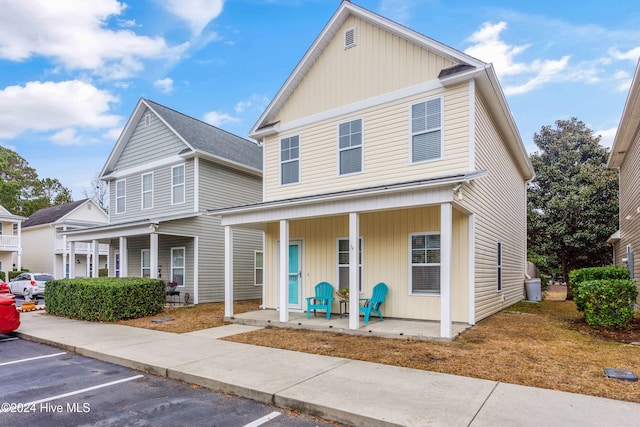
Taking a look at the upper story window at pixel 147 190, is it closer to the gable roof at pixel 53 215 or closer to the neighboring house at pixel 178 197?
the neighboring house at pixel 178 197

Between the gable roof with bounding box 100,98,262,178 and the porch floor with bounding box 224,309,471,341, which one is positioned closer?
the porch floor with bounding box 224,309,471,341

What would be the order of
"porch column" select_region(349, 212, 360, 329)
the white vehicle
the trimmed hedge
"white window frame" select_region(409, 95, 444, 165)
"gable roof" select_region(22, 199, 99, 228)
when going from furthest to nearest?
"gable roof" select_region(22, 199, 99, 228), the white vehicle, the trimmed hedge, "white window frame" select_region(409, 95, 444, 165), "porch column" select_region(349, 212, 360, 329)

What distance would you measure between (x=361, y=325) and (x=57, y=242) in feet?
95.4

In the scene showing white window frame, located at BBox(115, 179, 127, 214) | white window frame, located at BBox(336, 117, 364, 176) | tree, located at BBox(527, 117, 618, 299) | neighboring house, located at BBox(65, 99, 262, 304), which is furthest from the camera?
tree, located at BBox(527, 117, 618, 299)

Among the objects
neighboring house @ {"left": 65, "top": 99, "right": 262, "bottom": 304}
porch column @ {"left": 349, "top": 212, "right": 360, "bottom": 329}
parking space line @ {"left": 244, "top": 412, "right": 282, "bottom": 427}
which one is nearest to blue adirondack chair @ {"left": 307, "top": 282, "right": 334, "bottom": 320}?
porch column @ {"left": 349, "top": 212, "right": 360, "bottom": 329}

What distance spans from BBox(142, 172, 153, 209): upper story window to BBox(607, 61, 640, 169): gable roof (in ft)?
55.5

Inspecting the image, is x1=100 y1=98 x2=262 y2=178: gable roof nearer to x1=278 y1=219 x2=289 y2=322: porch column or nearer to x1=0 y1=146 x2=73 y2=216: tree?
x1=278 y1=219 x2=289 y2=322: porch column

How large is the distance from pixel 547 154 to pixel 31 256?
126 feet

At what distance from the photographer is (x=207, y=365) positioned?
608 cm

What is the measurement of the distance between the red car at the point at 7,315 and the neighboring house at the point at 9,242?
71.3 ft

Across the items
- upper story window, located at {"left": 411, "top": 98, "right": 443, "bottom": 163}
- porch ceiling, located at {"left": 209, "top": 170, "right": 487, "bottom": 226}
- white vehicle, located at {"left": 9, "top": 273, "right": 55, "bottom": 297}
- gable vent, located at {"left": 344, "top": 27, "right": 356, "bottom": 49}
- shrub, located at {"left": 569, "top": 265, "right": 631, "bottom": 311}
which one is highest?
gable vent, located at {"left": 344, "top": 27, "right": 356, "bottom": 49}

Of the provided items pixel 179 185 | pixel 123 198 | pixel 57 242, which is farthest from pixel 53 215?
pixel 179 185

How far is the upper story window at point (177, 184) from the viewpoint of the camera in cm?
1591

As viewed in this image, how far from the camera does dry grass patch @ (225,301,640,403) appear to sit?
Result: 17.0 feet
